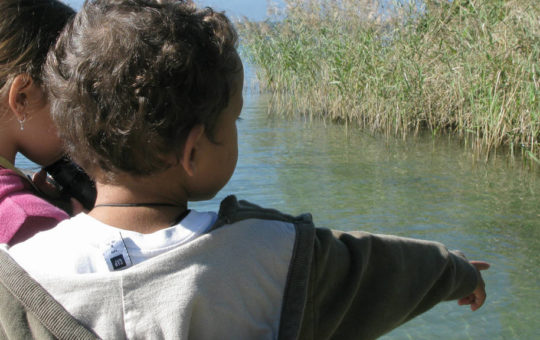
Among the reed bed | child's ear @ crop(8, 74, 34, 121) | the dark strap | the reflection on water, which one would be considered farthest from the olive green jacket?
the reed bed

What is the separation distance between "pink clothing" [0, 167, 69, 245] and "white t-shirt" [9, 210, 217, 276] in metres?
0.23

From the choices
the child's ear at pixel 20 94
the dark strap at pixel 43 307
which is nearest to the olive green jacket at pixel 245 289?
the dark strap at pixel 43 307

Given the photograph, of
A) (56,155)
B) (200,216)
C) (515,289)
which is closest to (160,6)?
(200,216)

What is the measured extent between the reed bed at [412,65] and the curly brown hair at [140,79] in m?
4.90

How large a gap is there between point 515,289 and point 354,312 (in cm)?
231

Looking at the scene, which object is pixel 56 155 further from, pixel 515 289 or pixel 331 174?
pixel 331 174

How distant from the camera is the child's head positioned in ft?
4.65

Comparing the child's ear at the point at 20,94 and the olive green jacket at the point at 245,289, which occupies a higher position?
the child's ear at the point at 20,94

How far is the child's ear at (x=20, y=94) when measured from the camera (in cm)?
142

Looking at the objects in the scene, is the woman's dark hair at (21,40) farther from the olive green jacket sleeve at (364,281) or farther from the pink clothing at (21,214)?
the olive green jacket sleeve at (364,281)

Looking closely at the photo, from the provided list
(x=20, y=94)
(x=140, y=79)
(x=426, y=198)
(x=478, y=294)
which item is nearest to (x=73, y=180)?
(x=20, y=94)

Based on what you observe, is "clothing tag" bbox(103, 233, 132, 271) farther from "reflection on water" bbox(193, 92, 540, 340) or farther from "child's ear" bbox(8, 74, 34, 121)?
"reflection on water" bbox(193, 92, 540, 340)

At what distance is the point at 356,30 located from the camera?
807 cm

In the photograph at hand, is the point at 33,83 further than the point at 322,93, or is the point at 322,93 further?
the point at 322,93
